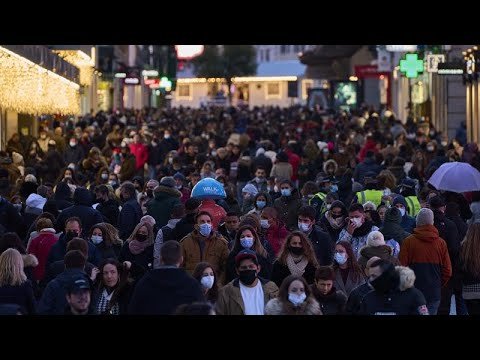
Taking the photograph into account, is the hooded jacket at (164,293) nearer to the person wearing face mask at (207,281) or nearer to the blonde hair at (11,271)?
the person wearing face mask at (207,281)

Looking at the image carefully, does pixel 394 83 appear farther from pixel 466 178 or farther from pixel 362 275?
pixel 362 275

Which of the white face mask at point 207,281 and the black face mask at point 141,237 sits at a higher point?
the black face mask at point 141,237

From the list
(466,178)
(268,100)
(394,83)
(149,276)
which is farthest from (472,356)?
(268,100)

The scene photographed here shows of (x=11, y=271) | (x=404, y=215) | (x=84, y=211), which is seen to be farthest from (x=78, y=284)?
Result: (x=404, y=215)

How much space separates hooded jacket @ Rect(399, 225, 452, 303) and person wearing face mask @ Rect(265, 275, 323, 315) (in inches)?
109

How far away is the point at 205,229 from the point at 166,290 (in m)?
3.19

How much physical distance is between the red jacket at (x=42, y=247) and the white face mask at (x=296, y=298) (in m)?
4.12

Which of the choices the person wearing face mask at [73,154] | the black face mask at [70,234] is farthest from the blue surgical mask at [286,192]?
the person wearing face mask at [73,154]

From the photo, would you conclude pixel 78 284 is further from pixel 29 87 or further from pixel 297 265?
pixel 29 87

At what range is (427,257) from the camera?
13.9 metres

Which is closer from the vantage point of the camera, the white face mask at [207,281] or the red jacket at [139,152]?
the white face mask at [207,281]

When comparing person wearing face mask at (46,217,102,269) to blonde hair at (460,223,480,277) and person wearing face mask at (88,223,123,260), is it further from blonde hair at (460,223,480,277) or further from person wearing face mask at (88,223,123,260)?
blonde hair at (460,223,480,277)

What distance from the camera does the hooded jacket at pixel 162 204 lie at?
707 inches
